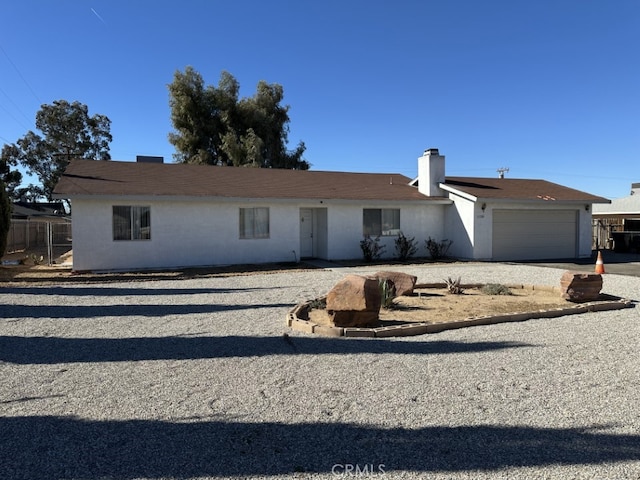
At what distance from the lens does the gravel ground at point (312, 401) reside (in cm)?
310

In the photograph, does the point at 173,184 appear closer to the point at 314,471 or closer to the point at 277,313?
the point at 277,313

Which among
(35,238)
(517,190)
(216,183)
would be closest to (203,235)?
(216,183)

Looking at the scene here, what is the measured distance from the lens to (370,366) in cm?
510

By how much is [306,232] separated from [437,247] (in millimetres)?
5431

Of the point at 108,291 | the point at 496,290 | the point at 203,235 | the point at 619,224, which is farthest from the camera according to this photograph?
the point at 619,224

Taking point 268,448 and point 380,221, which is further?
point 380,221

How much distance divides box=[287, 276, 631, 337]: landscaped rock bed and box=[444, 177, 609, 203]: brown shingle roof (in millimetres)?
9261

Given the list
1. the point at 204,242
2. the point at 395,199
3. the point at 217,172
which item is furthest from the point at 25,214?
the point at 395,199

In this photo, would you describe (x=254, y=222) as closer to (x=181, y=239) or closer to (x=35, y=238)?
(x=181, y=239)

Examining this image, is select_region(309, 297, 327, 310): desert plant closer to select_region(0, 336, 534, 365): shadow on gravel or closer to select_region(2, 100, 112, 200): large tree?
select_region(0, 336, 534, 365): shadow on gravel

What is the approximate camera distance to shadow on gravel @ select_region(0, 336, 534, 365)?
18.3ft

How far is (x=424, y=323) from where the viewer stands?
276 inches

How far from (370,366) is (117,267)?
12.5 m

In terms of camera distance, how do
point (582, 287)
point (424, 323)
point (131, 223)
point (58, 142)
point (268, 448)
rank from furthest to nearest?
point (58, 142) → point (131, 223) → point (582, 287) → point (424, 323) → point (268, 448)
